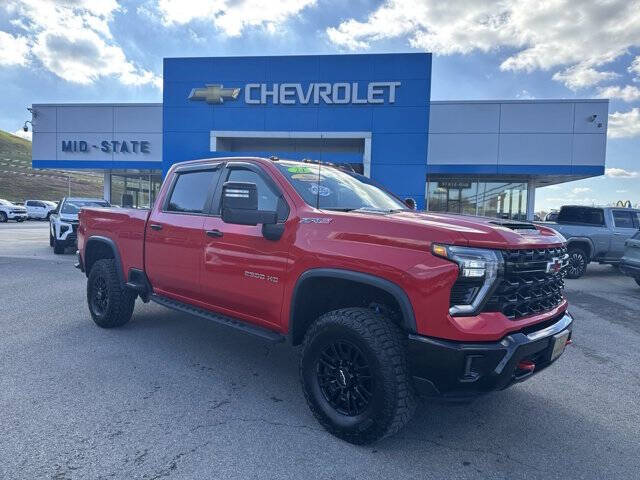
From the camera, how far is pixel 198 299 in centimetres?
428

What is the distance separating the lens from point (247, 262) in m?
3.65

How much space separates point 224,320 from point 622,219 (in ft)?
37.1

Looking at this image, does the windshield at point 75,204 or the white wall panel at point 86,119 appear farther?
the white wall panel at point 86,119

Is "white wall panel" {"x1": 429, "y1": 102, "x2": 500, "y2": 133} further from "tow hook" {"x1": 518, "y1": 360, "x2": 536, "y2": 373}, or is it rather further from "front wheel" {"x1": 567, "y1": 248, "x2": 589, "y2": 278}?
"tow hook" {"x1": 518, "y1": 360, "x2": 536, "y2": 373}

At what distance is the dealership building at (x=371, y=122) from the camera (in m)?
16.3

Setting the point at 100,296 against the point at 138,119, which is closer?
the point at 100,296

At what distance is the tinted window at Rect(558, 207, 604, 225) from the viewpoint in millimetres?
11258

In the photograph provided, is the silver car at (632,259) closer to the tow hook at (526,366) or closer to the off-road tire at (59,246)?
the tow hook at (526,366)

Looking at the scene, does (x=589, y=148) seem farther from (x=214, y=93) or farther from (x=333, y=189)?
(x=333, y=189)

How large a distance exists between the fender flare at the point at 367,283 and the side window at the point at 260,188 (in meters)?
0.76

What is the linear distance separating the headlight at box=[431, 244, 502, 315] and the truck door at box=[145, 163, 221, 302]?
2.39 metres

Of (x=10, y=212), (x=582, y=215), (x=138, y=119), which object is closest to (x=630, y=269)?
(x=582, y=215)

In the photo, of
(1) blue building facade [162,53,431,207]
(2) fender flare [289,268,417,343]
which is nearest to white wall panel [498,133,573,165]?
(1) blue building facade [162,53,431,207]

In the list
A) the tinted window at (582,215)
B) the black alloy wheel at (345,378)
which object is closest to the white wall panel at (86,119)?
the tinted window at (582,215)
